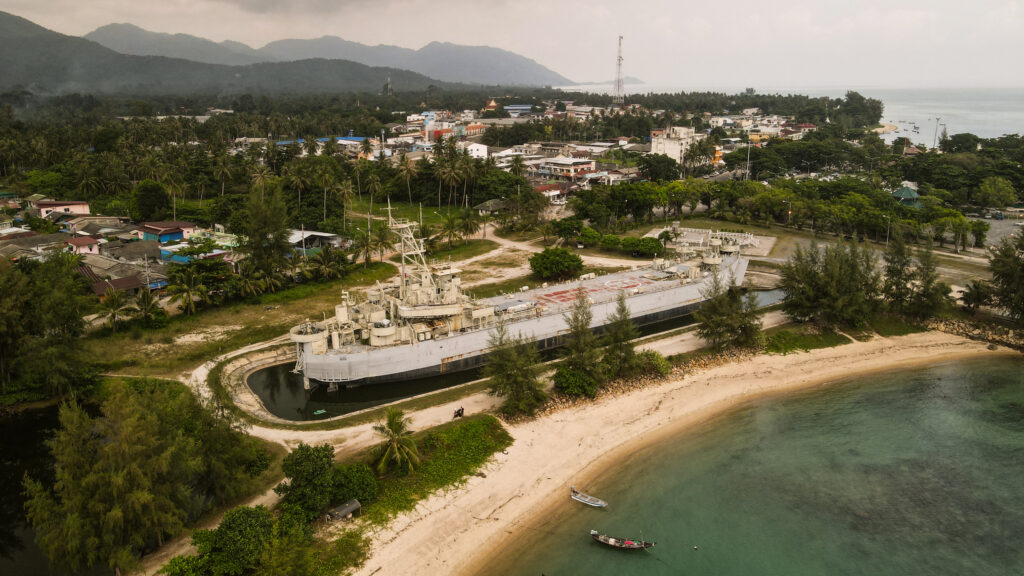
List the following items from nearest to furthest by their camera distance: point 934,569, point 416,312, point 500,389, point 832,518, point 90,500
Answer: point 90,500 < point 934,569 < point 832,518 < point 500,389 < point 416,312

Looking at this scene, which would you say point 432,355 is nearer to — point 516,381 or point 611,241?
point 516,381

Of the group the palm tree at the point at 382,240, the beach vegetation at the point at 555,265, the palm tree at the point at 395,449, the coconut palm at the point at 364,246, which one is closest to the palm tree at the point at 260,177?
the coconut palm at the point at 364,246

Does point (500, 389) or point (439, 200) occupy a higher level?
point (439, 200)

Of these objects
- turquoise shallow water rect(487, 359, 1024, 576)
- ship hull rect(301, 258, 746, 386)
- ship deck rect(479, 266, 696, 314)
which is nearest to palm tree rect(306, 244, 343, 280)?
ship deck rect(479, 266, 696, 314)

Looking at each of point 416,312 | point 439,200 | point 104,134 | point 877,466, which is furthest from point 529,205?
point 104,134

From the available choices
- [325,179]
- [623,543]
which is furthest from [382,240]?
[623,543]

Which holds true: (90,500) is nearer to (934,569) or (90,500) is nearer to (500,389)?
(500,389)

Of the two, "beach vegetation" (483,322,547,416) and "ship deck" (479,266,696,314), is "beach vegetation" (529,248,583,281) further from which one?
"beach vegetation" (483,322,547,416)
